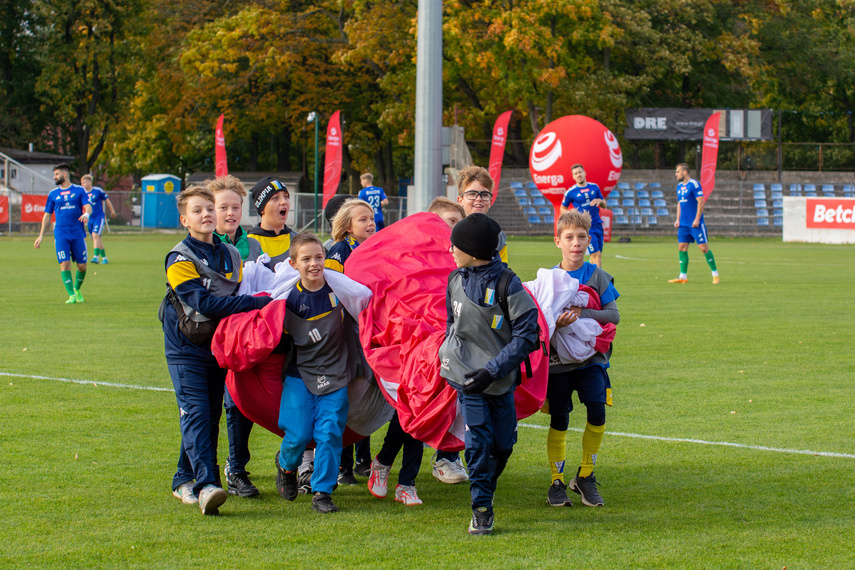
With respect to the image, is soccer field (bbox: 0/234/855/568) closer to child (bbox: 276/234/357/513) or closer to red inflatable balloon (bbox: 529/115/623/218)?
child (bbox: 276/234/357/513)

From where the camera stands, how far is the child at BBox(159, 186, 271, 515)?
4996 mm

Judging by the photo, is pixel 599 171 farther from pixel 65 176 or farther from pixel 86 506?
pixel 86 506

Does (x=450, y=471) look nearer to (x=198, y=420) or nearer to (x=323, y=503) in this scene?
(x=323, y=503)

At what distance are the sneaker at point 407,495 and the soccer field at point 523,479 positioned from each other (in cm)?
5

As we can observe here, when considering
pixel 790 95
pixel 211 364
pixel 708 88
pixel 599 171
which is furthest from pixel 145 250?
pixel 790 95

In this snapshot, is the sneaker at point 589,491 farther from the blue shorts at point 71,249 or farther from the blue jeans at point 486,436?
the blue shorts at point 71,249

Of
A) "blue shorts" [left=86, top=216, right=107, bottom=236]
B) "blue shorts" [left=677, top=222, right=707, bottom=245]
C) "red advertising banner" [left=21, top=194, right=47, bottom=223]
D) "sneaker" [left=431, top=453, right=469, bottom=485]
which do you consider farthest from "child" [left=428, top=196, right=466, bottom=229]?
"red advertising banner" [left=21, top=194, right=47, bottom=223]

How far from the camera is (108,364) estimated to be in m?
9.34

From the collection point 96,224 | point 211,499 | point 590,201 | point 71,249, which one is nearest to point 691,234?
point 590,201

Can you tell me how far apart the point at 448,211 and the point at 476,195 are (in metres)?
0.38

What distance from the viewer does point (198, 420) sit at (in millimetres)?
5094

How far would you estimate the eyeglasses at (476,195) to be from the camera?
604 cm

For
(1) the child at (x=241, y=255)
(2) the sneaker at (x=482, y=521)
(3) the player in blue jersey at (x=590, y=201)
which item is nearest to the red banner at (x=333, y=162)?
(3) the player in blue jersey at (x=590, y=201)

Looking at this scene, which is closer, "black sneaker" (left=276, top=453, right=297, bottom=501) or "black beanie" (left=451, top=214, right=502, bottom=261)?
"black beanie" (left=451, top=214, right=502, bottom=261)
